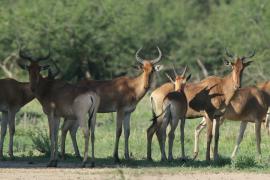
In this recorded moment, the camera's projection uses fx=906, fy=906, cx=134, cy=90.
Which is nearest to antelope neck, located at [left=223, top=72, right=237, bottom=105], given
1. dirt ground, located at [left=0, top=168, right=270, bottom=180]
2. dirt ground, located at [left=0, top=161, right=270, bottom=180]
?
dirt ground, located at [left=0, top=161, right=270, bottom=180]

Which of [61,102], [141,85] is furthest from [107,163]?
[141,85]

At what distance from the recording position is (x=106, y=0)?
4691cm

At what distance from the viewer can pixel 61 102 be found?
59.5 ft

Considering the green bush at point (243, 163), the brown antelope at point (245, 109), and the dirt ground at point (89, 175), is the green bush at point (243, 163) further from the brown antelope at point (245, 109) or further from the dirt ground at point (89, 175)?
the brown antelope at point (245, 109)

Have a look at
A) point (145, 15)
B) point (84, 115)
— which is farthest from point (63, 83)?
point (145, 15)

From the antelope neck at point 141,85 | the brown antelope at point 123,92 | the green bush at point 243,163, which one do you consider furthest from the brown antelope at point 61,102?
the green bush at point 243,163

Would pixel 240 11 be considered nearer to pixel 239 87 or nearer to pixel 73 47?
pixel 73 47

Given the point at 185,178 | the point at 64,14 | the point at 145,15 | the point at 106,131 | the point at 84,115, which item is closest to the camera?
the point at 185,178

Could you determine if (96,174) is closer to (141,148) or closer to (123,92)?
(123,92)

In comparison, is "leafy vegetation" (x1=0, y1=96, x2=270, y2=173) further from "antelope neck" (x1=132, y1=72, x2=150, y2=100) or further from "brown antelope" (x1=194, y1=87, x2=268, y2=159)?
"antelope neck" (x1=132, y1=72, x2=150, y2=100)

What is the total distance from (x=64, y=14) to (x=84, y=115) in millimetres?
27931

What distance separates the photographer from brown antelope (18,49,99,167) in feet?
58.5

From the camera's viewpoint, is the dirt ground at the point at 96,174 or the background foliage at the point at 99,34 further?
the background foliage at the point at 99,34

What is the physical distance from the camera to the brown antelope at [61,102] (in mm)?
17844
